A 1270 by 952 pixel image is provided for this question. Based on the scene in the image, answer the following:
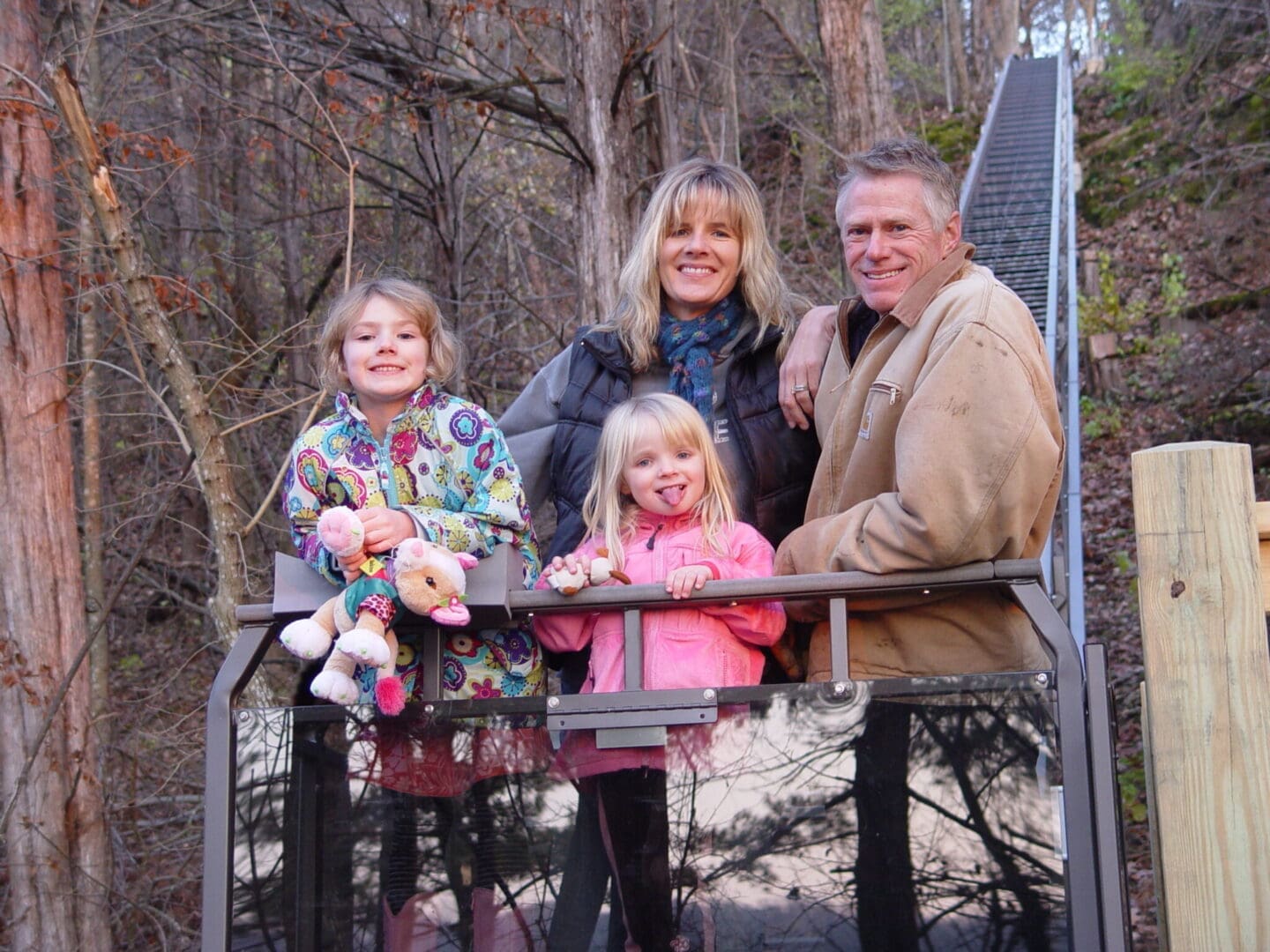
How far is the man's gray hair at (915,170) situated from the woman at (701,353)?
0.37m

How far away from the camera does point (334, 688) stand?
9.04ft

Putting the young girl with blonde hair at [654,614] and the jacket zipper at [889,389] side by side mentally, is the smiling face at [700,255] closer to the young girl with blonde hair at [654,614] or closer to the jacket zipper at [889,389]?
the young girl with blonde hair at [654,614]

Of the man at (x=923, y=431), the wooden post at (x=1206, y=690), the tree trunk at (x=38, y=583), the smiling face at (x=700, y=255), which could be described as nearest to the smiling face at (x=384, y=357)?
the smiling face at (x=700, y=255)

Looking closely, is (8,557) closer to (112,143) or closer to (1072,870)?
(112,143)

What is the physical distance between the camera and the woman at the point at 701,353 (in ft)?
11.4

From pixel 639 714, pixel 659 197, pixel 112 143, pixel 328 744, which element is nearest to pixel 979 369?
pixel 639 714

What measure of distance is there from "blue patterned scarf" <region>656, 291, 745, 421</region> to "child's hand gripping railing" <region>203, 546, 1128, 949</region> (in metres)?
0.75

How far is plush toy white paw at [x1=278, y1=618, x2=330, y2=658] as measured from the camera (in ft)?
9.16

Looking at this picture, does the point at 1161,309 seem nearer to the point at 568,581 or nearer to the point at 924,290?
the point at 924,290

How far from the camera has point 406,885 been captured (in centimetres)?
263

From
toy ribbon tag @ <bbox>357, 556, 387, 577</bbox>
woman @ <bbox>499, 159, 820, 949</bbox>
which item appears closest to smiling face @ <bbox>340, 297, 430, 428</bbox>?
woman @ <bbox>499, 159, 820, 949</bbox>

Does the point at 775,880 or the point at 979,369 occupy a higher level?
the point at 979,369

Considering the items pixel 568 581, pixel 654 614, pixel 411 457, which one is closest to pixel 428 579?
pixel 568 581

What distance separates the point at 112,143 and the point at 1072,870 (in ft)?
20.4
